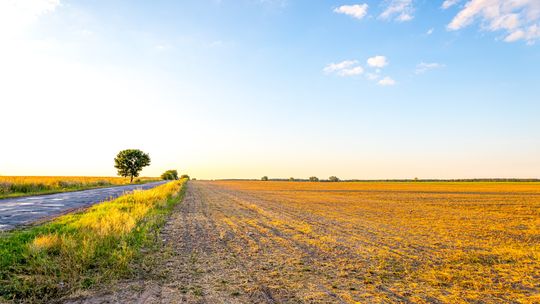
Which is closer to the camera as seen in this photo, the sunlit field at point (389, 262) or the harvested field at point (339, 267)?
the harvested field at point (339, 267)

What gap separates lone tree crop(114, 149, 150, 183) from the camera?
95.0 meters

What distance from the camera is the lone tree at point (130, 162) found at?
312 feet

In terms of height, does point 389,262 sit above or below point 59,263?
below

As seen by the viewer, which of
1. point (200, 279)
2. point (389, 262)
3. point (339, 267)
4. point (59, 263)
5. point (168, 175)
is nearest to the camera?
point (200, 279)

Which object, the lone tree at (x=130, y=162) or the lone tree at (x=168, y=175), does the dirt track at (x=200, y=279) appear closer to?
the lone tree at (x=130, y=162)

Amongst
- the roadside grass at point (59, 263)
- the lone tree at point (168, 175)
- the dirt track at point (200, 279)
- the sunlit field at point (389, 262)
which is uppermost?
the lone tree at point (168, 175)

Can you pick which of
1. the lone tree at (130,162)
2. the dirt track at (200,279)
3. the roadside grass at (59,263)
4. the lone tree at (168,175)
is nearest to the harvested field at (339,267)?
the dirt track at (200,279)

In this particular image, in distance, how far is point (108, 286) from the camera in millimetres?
5922

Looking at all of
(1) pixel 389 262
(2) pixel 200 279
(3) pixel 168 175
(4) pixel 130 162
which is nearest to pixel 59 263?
Result: (2) pixel 200 279

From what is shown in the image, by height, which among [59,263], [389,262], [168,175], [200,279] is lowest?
[389,262]

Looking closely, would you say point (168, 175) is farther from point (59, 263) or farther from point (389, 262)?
point (389, 262)

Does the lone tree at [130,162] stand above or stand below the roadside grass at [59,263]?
above

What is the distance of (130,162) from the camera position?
96438 mm

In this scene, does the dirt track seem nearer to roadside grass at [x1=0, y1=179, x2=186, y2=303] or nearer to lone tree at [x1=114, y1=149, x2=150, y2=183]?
roadside grass at [x1=0, y1=179, x2=186, y2=303]
